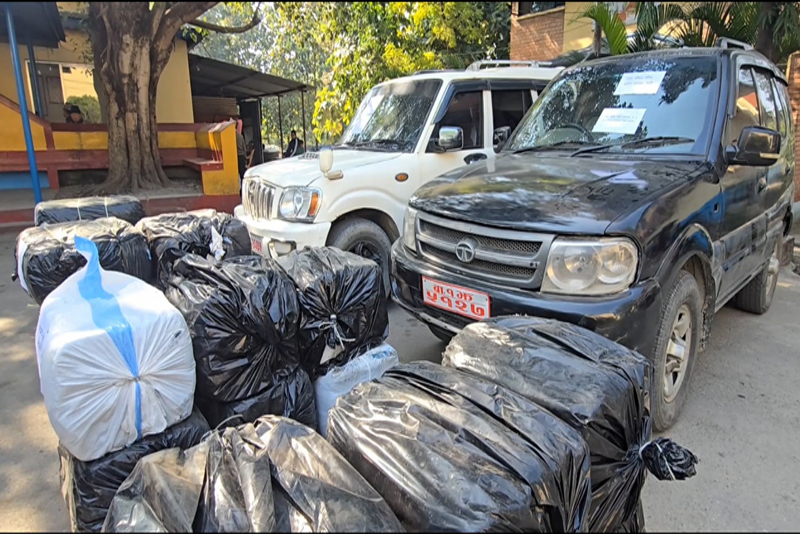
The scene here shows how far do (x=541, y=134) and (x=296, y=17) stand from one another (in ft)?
8.76

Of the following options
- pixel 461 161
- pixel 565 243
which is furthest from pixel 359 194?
pixel 565 243

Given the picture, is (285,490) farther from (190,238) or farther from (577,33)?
(577,33)

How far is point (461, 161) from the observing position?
16.9ft

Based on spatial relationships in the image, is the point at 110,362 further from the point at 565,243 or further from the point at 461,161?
the point at 461,161

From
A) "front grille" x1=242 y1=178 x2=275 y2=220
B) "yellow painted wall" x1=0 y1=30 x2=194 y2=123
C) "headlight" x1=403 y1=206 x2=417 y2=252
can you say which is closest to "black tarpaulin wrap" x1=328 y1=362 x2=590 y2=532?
"headlight" x1=403 y1=206 x2=417 y2=252

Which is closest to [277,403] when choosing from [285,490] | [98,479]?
[98,479]

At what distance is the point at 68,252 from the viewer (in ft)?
10.5

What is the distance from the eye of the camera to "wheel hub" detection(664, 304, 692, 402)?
2.86 m

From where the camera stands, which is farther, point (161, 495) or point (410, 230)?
point (410, 230)

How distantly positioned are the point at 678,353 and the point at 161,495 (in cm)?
267

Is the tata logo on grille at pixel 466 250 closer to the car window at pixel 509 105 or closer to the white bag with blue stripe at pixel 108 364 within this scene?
the white bag with blue stripe at pixel 108 364

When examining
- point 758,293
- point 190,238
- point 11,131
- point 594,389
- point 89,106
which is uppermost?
point 89,106

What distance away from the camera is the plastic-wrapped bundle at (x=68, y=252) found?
3146 millimetres

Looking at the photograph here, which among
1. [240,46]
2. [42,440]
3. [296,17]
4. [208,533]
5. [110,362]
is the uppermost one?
[240,46]
